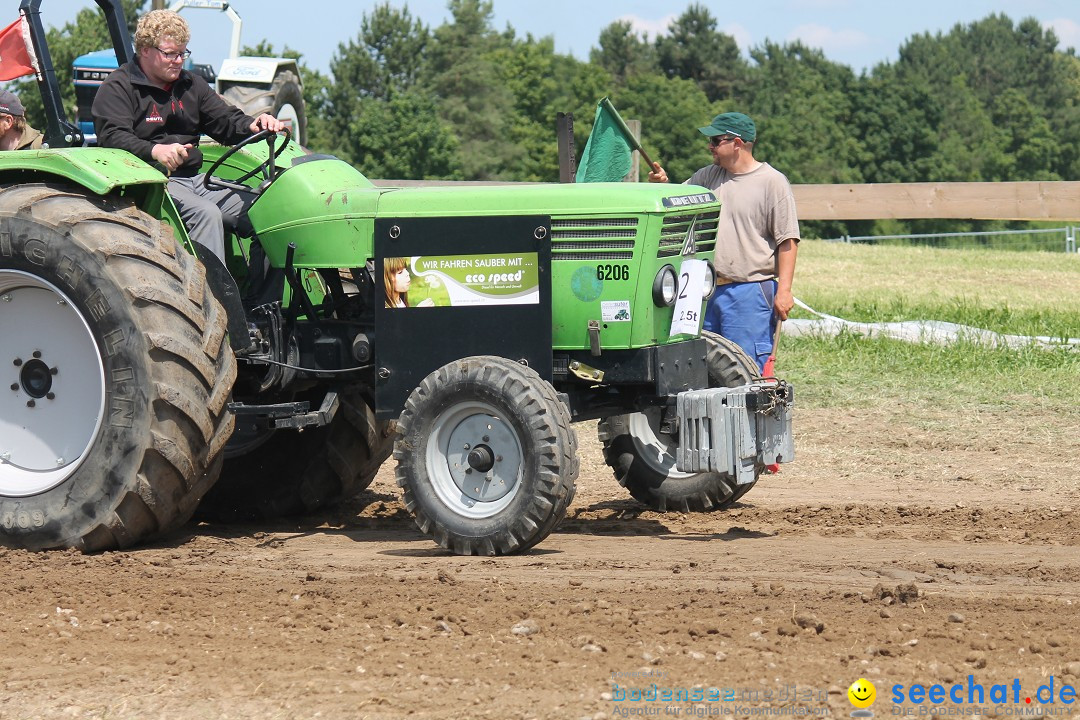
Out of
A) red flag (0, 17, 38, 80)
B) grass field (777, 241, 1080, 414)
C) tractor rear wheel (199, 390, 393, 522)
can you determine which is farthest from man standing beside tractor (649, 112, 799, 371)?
red flag (0, 17, 38, 80)

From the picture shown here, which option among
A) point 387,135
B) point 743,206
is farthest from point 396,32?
point 743,206

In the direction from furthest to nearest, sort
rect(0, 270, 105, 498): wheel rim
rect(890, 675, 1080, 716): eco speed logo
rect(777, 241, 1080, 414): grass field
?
1. rect(777, 241, 1080, 414): grass field
2. rect(0, 270, 105, 498): wheel rim
3. rect(890, 675, 1080, 716): eco speed logo

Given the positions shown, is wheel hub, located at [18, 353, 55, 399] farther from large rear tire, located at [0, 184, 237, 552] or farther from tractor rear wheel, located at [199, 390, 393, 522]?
tractor rear wheel, located at [199, 390, 393, 522]

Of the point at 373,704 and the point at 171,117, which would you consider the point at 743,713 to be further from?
the point at 171,117

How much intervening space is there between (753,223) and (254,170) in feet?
8.52

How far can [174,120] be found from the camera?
614 centimetres

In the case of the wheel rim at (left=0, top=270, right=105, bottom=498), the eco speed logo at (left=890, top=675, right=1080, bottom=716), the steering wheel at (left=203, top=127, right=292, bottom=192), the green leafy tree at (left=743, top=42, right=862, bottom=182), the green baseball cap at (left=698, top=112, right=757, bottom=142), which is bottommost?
the eco speed logo at (left=890, top=675, right=1080, bottom=716)

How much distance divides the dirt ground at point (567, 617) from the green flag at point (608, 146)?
181 centimetres

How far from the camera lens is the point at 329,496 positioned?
6844 millimetres

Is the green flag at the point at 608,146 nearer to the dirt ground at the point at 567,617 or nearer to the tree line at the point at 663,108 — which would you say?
the dirt ground at the point at 567,617

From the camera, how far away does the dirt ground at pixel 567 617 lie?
3.77 meters

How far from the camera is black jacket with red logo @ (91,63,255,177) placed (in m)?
5.89

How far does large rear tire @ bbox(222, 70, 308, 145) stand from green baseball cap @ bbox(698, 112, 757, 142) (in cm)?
672

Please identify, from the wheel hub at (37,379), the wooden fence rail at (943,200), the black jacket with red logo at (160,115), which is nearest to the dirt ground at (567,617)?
the wheel hub at (37,379)
